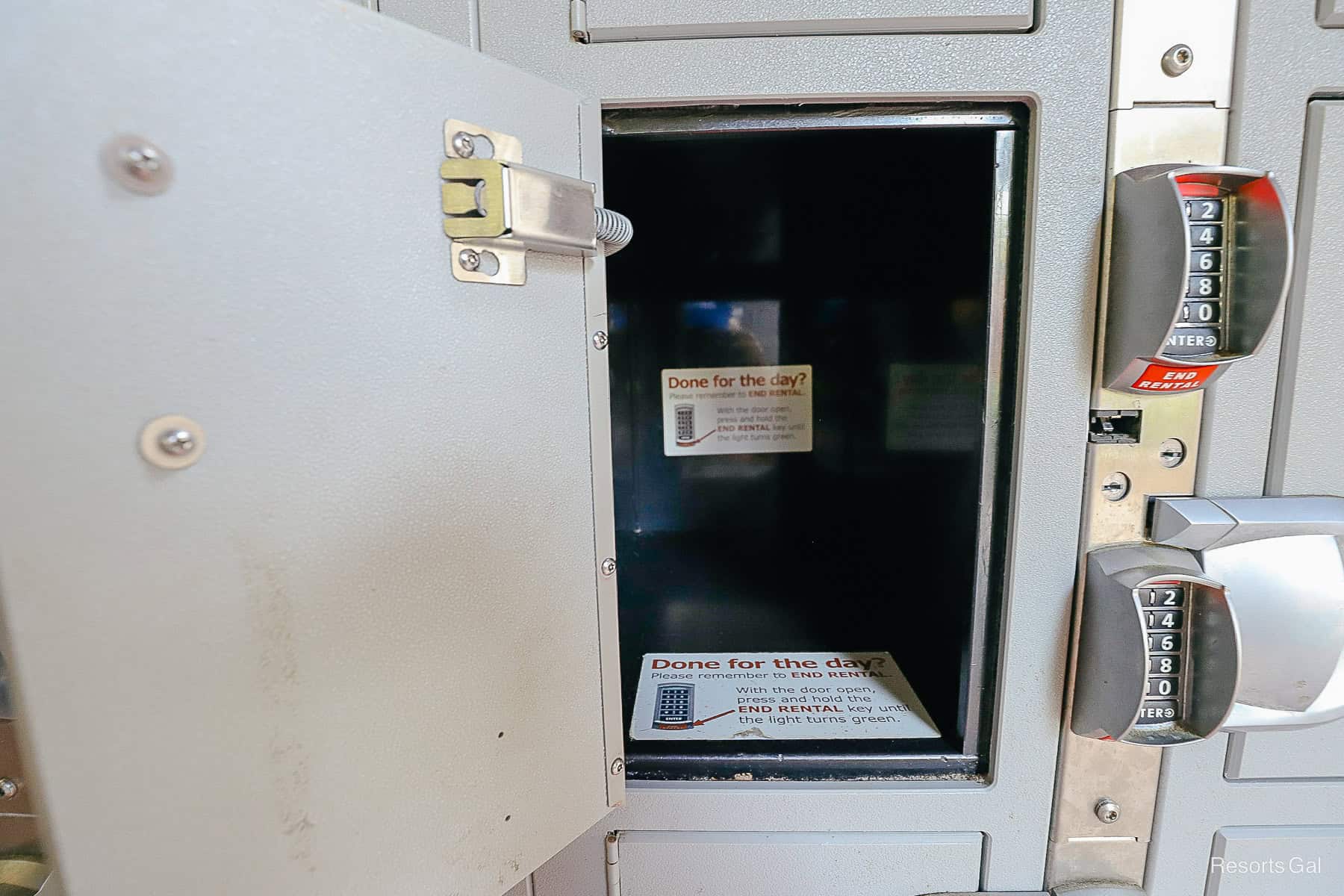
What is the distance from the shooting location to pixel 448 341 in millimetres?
458

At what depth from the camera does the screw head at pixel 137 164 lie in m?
0.31

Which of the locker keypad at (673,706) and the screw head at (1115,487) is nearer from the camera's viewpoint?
the screw head at (1115,487)

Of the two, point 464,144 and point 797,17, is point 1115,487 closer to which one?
point 797,17

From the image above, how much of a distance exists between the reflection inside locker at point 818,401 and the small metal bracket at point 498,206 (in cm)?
20

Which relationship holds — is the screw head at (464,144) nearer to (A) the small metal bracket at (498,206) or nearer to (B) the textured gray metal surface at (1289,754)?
(A) the small metal bracket at (498,206)

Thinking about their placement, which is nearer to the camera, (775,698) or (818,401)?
(775,698)

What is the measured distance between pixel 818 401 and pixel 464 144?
33.4 inches

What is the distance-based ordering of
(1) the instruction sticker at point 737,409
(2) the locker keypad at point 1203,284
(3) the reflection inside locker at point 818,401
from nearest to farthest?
(2) the locker keypad at point 1203,284 < (3) the reflection inside locker at point 818,401 < (1) the instruction sticker at point 737,409

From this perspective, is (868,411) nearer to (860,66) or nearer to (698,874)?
(860,66)

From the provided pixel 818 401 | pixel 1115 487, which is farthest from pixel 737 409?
pixel 1115 487

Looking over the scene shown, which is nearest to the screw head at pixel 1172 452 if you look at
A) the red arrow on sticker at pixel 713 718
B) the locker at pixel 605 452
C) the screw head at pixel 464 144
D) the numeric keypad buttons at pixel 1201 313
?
the locker at pixel 605 452

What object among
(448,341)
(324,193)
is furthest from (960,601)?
(324,193)

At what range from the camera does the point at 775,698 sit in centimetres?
88

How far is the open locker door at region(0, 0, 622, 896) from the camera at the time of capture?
0.31 meters
